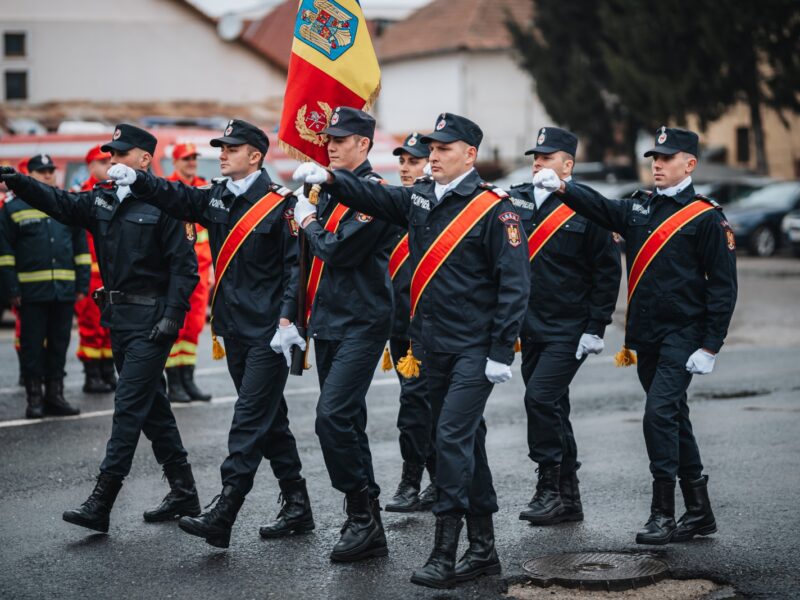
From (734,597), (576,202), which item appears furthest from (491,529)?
(576,202)

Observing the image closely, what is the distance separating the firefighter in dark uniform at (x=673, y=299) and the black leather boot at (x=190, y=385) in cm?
509

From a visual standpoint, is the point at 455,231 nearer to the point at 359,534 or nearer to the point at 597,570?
the point at 359,534

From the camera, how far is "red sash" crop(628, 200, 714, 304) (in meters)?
7.03

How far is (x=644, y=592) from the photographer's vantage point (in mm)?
5941

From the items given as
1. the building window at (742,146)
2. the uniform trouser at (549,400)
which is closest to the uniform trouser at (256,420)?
the uniform trouser at (549,400)

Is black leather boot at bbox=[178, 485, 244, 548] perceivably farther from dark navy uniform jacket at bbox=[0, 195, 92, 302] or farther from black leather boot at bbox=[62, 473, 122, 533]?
dark navy uniform jacket at bbox=[0, 195, 92, 302]

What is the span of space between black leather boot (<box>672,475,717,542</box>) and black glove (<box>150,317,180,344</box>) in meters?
2.92

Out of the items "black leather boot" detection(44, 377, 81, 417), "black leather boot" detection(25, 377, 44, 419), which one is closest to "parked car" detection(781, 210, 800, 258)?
"black leather boot" detection(44, 377, 81, 417)

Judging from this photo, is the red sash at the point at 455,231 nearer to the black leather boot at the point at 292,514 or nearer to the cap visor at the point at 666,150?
the cap visor at the point at 666,150

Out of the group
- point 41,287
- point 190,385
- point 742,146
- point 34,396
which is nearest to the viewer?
point 34,396

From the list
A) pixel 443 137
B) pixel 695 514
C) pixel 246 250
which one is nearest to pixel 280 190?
pixel 246 250

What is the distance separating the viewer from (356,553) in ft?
21.2

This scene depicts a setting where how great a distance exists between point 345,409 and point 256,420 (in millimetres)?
571

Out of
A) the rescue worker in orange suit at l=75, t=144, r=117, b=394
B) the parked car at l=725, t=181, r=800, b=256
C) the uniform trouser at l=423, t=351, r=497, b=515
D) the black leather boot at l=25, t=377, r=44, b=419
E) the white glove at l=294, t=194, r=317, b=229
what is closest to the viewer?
the uniform trouser at l=423, t=351, r=497, b=515
